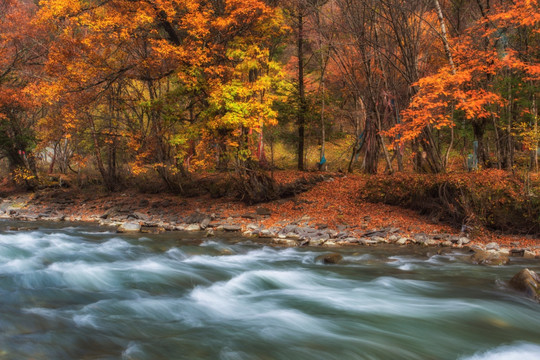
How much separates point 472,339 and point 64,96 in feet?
49.6

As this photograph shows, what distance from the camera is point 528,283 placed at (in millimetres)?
5934

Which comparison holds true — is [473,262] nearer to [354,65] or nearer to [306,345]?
[306,345]

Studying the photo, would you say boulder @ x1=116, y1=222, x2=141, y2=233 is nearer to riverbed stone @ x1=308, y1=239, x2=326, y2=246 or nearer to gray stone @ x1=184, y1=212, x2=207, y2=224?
gray stone @ x1=184, y1=212, x2=207, y2=224

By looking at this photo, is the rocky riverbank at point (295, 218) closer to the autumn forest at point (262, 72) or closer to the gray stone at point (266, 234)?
the gray stone at point (266, 234)

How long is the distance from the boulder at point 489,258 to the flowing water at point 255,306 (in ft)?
0.74

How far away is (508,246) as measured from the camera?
9.02m

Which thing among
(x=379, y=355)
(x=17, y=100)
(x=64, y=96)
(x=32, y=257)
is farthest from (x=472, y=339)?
(x=17, y=100)

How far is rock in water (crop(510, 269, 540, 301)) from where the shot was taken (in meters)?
5.71

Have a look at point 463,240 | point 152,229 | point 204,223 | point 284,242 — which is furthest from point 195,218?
point 463,240

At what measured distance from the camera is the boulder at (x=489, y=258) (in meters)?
7.77

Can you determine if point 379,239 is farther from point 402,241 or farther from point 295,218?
point 295,218

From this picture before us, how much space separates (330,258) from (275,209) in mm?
5785

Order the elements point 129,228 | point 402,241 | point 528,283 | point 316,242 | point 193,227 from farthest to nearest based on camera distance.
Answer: point 193,227
point 129,228
point 316,242
point 402,241
point 528,283

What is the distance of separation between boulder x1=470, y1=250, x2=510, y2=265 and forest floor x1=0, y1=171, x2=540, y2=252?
1.42 metres
